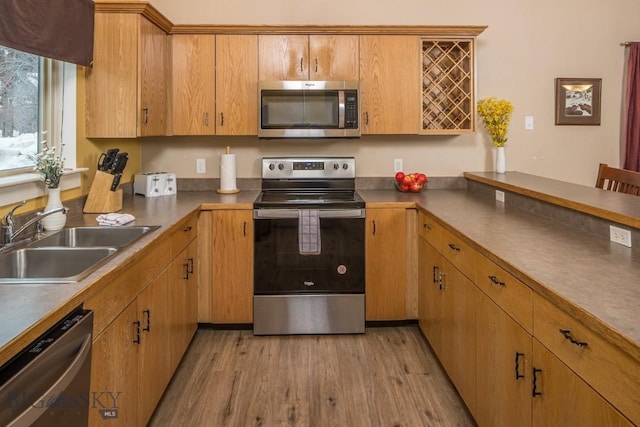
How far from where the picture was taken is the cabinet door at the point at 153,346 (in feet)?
6.44

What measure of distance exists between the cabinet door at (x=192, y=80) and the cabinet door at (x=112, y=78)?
1.83 feet

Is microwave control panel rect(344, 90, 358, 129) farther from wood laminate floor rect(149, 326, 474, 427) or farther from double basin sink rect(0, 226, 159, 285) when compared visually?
double basin sink rect(0, 226, 159, 285)

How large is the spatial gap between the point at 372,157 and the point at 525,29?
1.48m

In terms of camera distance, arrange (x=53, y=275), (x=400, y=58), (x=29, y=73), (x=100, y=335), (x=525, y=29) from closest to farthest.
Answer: (x=100, y=335) < (x=53, y=275) < (x=29, y=73) < (x=400, y=58) < (x=525, y=29)

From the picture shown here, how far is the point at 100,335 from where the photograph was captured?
1.53 meters

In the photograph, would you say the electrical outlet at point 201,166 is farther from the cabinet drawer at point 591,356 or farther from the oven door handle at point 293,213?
the cabinet drawer at point 591,356

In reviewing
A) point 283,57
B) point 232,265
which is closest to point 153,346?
point 232,265

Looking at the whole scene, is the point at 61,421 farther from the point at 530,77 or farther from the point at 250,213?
the point at 530,77

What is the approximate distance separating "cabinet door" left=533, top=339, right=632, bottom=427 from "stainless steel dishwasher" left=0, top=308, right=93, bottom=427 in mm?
1206

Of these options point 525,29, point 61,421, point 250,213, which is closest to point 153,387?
point 61,421

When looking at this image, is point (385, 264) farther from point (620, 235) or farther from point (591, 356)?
point (591, 356)

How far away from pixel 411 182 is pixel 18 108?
2.42 metres

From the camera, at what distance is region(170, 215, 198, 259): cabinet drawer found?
8.21 feet

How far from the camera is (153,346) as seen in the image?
2113 mm
